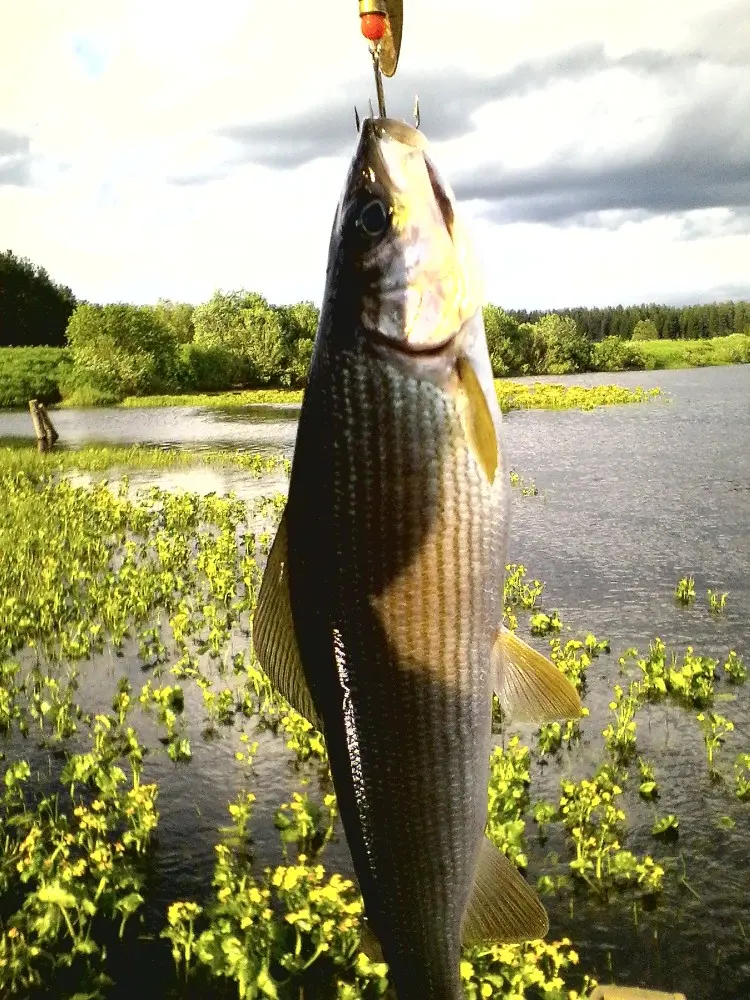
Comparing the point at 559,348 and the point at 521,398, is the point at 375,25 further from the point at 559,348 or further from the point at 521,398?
the point at 559,348

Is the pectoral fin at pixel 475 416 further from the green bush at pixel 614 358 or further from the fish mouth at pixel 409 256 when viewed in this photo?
the green bush at pixel 614 358

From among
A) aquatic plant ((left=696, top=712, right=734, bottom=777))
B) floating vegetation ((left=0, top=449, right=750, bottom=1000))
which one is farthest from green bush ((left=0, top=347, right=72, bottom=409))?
aquatic plant ((left=696, top=712, right=734, bottom=777))

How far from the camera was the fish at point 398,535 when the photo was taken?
162 cm

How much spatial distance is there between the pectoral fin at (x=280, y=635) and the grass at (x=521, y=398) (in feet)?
99.9

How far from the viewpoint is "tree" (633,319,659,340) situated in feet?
456

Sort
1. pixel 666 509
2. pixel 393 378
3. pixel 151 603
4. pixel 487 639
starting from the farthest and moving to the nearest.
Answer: pixel 666 509
pixel 151 603
pixel 487 639
pixel 393 378

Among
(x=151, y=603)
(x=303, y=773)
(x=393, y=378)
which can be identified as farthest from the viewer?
(x=151, y=603)

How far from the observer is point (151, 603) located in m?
11.8

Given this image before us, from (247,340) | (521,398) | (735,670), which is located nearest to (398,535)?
(735,670)

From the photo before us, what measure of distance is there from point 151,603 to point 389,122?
1077cm

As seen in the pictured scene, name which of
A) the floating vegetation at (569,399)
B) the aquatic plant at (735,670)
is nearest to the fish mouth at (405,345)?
the aquatic plant at (735,670)

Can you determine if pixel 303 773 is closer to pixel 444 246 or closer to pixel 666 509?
pixel 444 246

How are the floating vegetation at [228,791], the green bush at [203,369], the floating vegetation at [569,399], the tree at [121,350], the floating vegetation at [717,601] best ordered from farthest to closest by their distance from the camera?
the green bush at [203,369], the tree at [121,350], the floating vegetation at [569,399], the floating vegetation at [717,601], the floating vegetation at [228,791]

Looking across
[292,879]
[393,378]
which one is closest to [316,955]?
[292,879]
